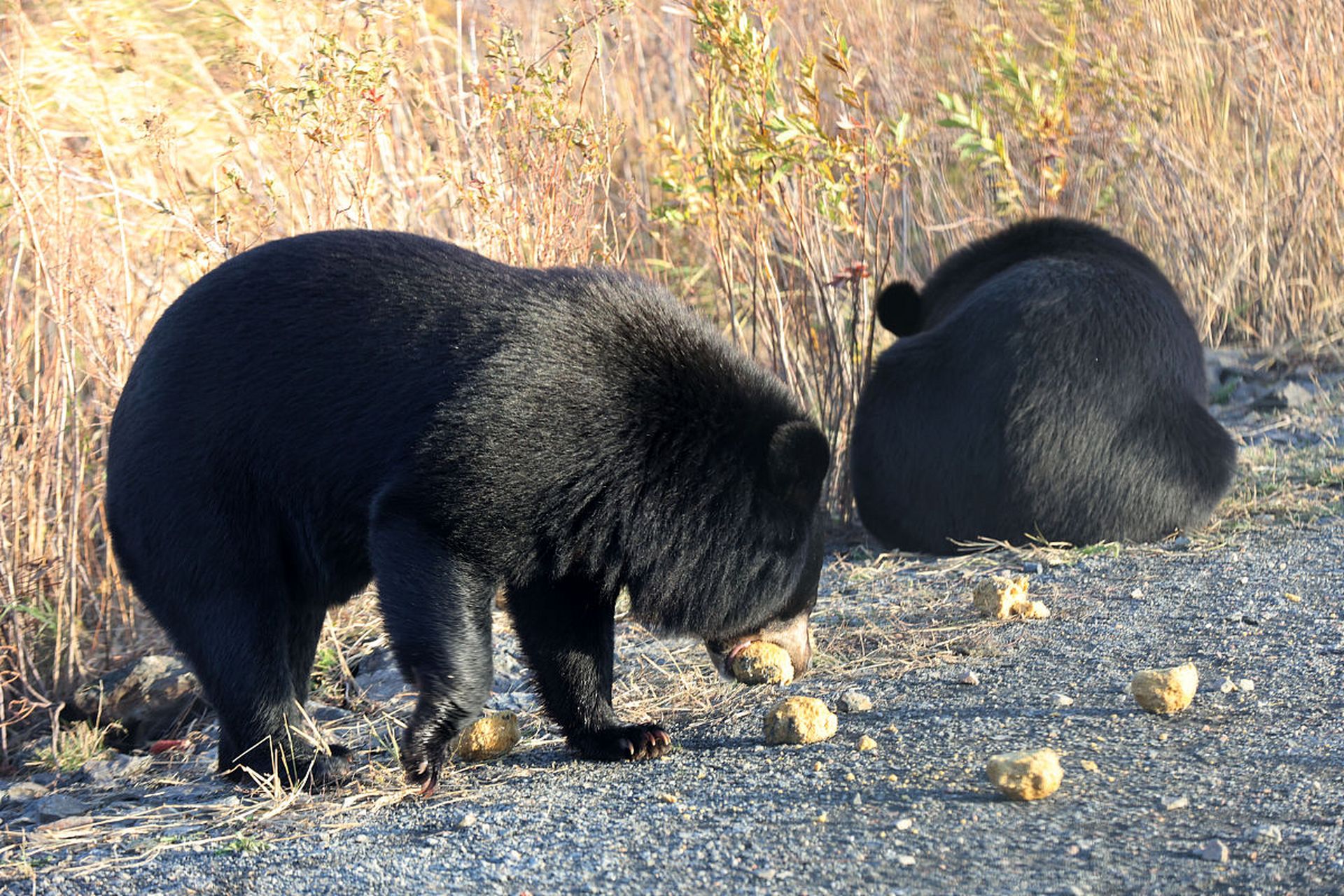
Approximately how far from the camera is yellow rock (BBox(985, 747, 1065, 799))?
3.29m

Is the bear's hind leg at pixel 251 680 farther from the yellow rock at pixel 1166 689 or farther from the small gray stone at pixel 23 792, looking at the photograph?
the yellow rock at pixel 1166 689

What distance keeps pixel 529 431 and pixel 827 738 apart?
48.2 inches

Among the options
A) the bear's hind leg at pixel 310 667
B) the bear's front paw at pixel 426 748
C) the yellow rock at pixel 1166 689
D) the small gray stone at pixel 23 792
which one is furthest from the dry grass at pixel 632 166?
the yellow rock at pixel 1166 689

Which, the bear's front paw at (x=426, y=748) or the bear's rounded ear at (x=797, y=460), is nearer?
the bear's front paw at (x=426, y=748)

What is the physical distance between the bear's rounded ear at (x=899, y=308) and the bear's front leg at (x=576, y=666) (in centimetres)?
318

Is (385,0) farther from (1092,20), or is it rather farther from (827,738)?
(1092,20)

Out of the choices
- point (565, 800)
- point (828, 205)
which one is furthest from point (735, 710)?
point (828, 205)

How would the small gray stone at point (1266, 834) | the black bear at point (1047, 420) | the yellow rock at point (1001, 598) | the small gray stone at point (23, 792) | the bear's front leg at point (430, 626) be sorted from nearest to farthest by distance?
the small gray stone at point (1266, 834), the bear's front leg at point (430, 626), the small gray stone at point (23, 792), the yellow rock at point (1001, 598), the black bear at point (1047, 420)

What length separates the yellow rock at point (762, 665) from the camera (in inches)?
175

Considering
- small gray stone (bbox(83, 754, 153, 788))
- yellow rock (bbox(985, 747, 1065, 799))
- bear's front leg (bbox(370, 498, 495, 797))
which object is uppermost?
bear's front leg (bbox(370, 498, 495, 797))

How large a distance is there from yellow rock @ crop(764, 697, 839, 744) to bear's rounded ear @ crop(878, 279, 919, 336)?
10.8 ft

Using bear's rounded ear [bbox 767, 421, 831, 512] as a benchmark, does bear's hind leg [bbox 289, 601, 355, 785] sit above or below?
below

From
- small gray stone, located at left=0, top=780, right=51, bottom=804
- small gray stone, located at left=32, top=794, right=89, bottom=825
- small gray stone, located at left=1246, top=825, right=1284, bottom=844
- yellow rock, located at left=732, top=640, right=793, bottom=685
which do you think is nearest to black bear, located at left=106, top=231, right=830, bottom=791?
yellow rock, located at left=732, top=640, right=793, bottom=685

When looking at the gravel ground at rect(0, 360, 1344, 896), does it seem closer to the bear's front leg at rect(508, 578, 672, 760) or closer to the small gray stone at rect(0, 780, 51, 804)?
the bear's front leg at rect(508, 578, 672, 760)
